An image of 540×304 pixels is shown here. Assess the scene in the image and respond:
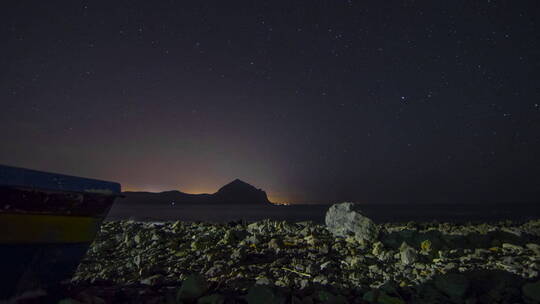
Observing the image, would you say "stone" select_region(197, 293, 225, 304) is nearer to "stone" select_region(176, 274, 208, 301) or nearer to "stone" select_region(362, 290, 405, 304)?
"stone" select_region(176, 274, 208, 301)

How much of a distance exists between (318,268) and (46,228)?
4.54 meters

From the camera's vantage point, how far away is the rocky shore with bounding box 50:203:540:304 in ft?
17.0

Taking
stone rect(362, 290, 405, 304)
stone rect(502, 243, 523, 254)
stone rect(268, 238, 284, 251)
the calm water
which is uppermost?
stone rect(268, 238, 284, 251)

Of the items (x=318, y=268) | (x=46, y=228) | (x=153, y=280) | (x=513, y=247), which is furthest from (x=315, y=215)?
(x=46, y=228)

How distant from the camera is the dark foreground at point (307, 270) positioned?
515 cm

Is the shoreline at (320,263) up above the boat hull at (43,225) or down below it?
below

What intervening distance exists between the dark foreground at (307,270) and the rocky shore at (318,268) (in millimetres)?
17

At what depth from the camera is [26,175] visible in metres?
3.74

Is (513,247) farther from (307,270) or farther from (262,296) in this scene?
(262,296)

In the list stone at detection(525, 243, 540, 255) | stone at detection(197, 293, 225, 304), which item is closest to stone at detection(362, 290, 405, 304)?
stone at detection(197, 293, 225, 304)

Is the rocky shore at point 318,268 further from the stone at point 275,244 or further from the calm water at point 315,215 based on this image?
the calm water at point 315,215

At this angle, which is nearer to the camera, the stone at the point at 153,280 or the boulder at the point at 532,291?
the boulder at the point at 532,291

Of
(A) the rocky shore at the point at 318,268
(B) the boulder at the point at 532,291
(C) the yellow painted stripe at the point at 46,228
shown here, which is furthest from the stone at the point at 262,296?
(B) the boulder at the point at 532,291

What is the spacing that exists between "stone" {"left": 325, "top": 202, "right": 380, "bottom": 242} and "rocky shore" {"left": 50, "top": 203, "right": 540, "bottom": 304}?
4 centimetres
